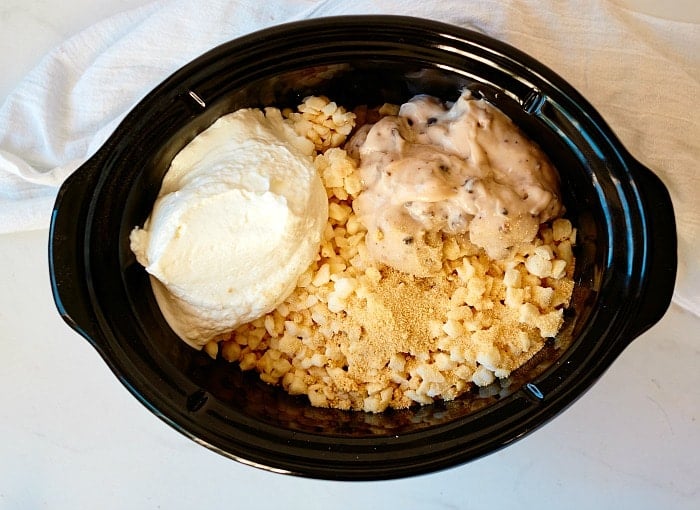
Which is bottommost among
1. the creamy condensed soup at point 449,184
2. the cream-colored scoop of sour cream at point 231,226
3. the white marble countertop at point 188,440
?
the white marble countertop at point 188,440

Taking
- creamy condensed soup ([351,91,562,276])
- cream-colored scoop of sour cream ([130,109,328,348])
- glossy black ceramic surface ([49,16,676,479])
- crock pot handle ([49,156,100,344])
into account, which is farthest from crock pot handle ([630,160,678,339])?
crock pot handle ([49,156,100,344])

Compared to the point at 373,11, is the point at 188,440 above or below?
below

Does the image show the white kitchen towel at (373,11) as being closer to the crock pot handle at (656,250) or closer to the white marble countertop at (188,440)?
the white marble countertop at (188,440)

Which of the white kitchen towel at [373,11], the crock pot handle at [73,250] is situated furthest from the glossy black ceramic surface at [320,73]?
the white kitchen towel at [373,11]

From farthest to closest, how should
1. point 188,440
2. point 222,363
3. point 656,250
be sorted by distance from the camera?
1. point 188,440
2. point 222,363
3. point 656,250

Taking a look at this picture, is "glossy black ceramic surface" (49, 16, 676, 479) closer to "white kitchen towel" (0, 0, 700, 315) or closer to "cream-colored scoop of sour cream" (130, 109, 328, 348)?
"cream-colored scoop of sour cream" (130, 109, 328, 348)

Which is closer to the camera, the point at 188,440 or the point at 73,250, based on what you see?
the point at 73,250

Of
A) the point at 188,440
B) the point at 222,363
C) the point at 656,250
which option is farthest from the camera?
the point at 188,440

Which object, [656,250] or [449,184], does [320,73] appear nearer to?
[449,184]

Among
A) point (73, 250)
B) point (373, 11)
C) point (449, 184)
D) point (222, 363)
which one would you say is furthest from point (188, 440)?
point (373, 11)
